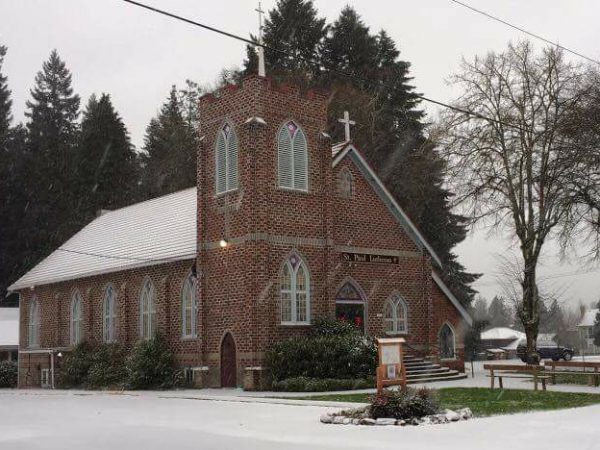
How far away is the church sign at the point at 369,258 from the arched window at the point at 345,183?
2.19 m

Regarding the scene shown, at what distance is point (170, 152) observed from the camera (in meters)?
62.7

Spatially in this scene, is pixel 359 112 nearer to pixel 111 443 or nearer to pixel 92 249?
pixel 92 249

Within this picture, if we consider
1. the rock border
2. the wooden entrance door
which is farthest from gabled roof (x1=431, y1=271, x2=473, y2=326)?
the rock border

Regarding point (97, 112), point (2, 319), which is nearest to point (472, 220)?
point (2, 319)

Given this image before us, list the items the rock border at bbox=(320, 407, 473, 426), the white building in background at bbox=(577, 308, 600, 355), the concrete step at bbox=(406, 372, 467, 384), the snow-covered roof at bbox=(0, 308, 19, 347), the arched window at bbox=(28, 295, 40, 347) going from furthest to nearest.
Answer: the white building in background at bbox=(577, 308, 600, 355), the snow-covered roof at bbox=(0, 308, 19, 347), the arched window at bbox=(28, 295, 40, 347), the concrete step at bbox=(406, 372, 467, 384), the rock border at bbox=(320, 407, 473, 426)

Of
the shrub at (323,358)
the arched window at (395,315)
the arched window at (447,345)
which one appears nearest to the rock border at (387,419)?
the shrub at (323,358)

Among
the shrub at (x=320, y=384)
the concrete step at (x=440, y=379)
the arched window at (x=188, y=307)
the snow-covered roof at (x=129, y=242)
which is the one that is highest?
the snow-covered roof at (x=129, y=242)

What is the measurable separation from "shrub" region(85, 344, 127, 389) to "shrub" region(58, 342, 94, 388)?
1.50 feet

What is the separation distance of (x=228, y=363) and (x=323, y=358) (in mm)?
3667

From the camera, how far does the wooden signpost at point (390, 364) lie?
1652 cm

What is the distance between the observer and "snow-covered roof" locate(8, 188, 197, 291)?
3144cm

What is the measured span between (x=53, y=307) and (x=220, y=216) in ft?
48.0

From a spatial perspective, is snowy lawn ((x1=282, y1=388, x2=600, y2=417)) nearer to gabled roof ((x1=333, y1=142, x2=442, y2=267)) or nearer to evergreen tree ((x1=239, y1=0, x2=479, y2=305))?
gabled roof ((x1=333, y1=142, x2=442, y2=267))

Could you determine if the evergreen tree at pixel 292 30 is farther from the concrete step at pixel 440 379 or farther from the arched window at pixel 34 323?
the concrete step at pixel 440 379
